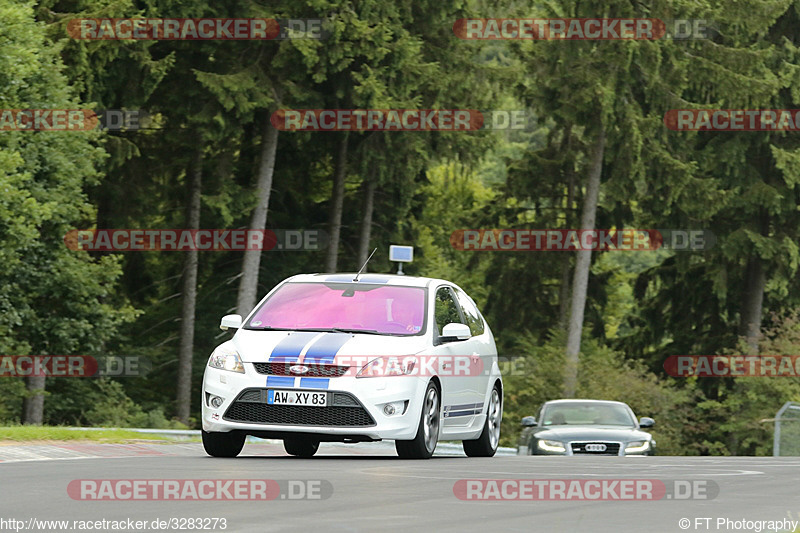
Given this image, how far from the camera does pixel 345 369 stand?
13.9 meters

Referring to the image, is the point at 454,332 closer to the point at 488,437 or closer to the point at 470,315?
the point at 470,315

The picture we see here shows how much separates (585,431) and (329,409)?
8991 millimetres

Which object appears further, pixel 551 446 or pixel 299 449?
pixel 551 446

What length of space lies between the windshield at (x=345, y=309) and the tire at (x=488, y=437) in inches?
82.3

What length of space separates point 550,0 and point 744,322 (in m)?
12.4

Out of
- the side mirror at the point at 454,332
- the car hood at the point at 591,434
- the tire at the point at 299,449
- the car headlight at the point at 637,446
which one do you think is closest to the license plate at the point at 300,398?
the side mirror at the point at 454,332

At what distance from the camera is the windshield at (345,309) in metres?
14.9

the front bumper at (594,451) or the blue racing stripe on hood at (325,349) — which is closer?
the blue racing stripe on hood at (325,349)

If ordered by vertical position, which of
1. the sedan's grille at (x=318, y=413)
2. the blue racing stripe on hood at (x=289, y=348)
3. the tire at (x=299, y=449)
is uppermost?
the blue racing stripe on hood at (x=289, y=348)

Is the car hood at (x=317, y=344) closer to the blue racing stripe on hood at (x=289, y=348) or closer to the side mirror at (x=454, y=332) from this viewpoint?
the blue racing stripe on hood at (x=289, y=348)

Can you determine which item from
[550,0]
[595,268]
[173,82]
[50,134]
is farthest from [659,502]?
[595,268]

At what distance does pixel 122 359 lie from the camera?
143ft

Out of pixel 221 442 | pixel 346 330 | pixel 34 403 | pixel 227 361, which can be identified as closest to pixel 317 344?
pixel 346 330

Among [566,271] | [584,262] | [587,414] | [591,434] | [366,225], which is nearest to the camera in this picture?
[591,434]
